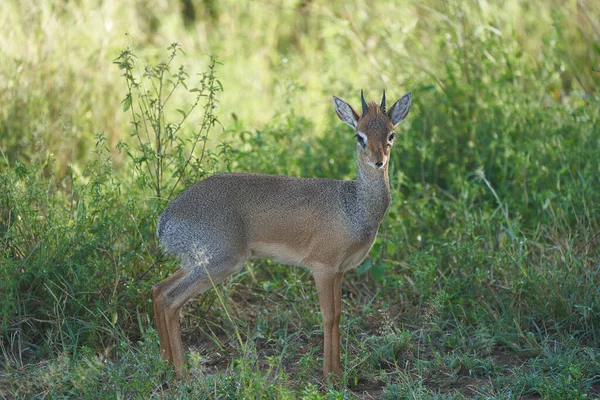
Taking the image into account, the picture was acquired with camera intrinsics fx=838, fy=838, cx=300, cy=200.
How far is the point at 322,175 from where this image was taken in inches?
265

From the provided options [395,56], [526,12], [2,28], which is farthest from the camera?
[526,12]

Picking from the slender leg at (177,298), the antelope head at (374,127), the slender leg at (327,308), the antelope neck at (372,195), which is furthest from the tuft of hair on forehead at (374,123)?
the slender leg at (177,298)

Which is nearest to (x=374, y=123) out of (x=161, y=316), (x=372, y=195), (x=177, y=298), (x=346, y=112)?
(x=346, y=112)

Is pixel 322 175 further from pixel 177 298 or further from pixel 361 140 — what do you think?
pixel 177 298

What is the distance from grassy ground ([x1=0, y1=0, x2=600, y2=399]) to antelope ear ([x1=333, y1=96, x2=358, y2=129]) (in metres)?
0.71

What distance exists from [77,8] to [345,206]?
13.9 feet

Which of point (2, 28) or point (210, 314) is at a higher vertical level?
point (2, 28)

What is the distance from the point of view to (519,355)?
4.82m

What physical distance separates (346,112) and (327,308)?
3.73ft

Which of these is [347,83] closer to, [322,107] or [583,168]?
[322,107]

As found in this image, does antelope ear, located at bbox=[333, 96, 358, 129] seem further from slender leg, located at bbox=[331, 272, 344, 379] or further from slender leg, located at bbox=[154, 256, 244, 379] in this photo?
slender leg, located at bbox=[154, 256, 244, 379]

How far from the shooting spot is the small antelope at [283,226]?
15.1ft

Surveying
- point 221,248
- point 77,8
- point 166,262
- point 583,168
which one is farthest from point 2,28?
point 583,168

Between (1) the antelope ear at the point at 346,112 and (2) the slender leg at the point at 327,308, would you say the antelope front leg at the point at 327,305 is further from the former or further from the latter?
(1) the antelope ear at the point at 346,112
